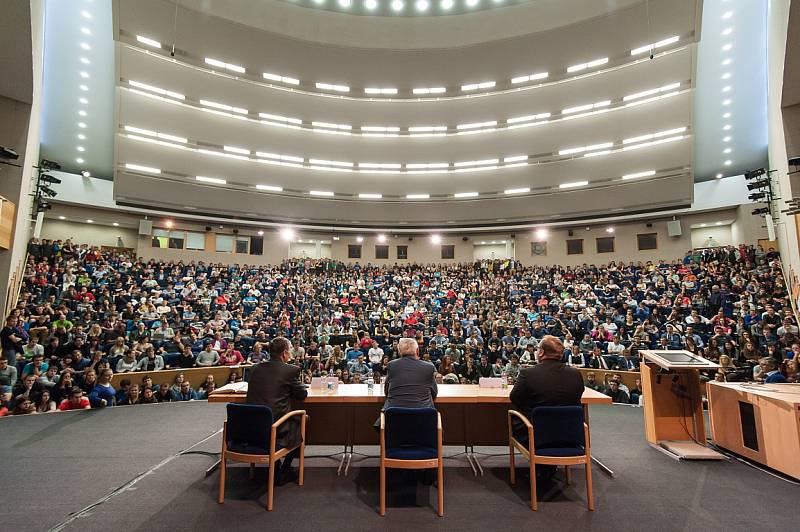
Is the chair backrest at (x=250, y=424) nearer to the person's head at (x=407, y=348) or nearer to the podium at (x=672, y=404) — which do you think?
the person's head at (x=407, y=348)

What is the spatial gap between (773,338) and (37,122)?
16.9 metres

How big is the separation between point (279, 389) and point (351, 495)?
40.6 inches

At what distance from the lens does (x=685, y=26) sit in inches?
444

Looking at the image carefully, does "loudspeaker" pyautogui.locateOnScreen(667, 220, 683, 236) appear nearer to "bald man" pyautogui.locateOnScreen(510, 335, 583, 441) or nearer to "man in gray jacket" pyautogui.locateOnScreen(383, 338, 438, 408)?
"bald man" pyautogui.locateOnScreen(510, 335, 583, 441)

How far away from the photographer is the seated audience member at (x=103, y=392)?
615cm

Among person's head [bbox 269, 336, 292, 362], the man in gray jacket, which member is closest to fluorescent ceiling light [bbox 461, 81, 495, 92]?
the man in gray jacket

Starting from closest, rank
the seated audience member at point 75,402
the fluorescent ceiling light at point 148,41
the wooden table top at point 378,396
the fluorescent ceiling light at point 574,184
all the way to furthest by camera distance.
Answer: the wooden table top at point 378,396
the seated audience member at point 75,402
the fluorescent ceiling light at point 148,41
the fluorescent ceiling light at point 574,184

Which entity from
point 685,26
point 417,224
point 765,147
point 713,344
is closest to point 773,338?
point 713,344

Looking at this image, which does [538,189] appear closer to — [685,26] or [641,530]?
[685,26]

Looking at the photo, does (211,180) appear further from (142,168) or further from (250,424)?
(250,424)

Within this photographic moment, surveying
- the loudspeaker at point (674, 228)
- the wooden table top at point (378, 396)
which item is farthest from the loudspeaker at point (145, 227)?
the loudspeaker at point (674, 228)

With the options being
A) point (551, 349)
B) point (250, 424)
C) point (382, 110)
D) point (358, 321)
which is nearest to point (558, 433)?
point (551, 349)

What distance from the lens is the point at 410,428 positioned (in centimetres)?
283

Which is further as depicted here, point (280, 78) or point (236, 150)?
point (236, 150)
